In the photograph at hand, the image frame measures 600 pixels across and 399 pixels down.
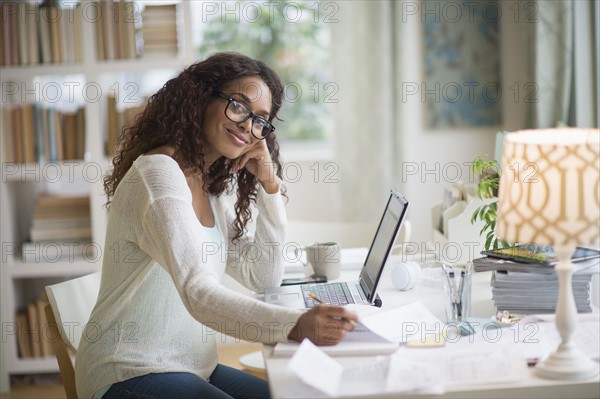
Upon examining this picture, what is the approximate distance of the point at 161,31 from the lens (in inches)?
143

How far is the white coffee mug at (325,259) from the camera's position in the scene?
7.97 ft

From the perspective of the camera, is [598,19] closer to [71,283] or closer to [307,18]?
[307,18]

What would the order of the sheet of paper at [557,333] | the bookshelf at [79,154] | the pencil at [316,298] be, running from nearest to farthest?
the sheet of paper at [557,333] → the pencil at [316,298] → the bookshelf at [79,154]

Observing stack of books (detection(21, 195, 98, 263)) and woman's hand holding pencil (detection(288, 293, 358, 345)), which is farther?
stack of books (detection(21, 195, 98, 263))

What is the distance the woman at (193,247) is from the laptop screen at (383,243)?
262 mm

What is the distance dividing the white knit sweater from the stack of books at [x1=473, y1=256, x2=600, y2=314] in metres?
0.51

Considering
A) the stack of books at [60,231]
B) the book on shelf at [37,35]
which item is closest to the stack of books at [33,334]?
the stack of books at [60,231]

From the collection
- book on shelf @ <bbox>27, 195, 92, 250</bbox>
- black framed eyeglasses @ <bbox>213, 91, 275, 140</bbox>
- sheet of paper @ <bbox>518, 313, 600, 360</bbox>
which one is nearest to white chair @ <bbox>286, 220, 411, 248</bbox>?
book on shelf @ <bbox>27, 195, 92, 250</bbox>

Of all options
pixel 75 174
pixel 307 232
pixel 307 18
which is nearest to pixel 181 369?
pixel 307 232

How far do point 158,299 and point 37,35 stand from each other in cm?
209

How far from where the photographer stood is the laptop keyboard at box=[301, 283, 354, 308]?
6.93 ft

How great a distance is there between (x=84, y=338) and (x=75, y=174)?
A: 1.81 m

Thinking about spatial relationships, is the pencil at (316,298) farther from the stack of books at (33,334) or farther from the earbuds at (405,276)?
the stack of books at (33,334)

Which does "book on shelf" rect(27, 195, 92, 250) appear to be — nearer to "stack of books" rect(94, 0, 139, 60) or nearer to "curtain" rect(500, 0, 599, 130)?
"stack of books" rect(94, 0, 139, 60)
